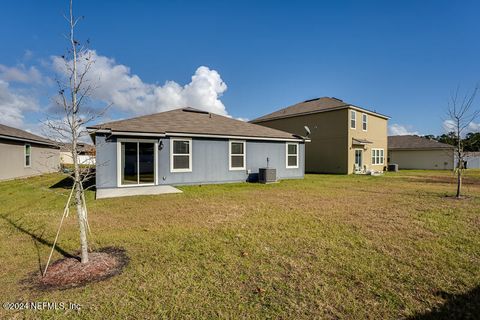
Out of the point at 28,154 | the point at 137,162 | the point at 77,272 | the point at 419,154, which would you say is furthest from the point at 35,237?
the point at 419,154

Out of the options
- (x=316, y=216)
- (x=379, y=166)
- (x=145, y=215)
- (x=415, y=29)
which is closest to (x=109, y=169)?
(x=145, y=215)

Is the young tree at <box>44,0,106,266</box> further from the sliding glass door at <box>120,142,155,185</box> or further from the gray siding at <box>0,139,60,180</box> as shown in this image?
the gray siding at <box>0,139,60,180</box>

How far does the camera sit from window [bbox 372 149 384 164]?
24.2 m

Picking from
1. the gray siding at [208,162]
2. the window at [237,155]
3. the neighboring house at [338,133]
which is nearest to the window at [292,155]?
the gray siding at [208,162]

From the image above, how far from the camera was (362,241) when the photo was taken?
461cm

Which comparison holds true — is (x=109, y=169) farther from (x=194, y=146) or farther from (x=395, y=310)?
(x=395, y=310)

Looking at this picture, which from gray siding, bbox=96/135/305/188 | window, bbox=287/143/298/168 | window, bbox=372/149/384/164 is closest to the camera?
gray siding, bbox=96/135/305/188

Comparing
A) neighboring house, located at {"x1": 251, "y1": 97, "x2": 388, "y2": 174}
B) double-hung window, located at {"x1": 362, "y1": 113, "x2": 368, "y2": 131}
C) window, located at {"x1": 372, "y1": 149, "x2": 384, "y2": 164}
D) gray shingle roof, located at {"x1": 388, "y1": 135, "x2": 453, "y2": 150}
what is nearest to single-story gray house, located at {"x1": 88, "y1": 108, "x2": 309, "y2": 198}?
neighboring house, located at {"x1": 251, "y1": 97, "x2": 388, "y2": 174}

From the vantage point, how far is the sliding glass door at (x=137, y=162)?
37.4 ft

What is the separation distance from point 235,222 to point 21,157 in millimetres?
19255

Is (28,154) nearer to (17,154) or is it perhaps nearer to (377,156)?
(17,154)

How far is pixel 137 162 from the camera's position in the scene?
11.1 m

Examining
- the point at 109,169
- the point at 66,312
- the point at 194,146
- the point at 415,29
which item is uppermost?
the point at 415,29

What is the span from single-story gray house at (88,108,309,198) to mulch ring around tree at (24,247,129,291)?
598 cm
